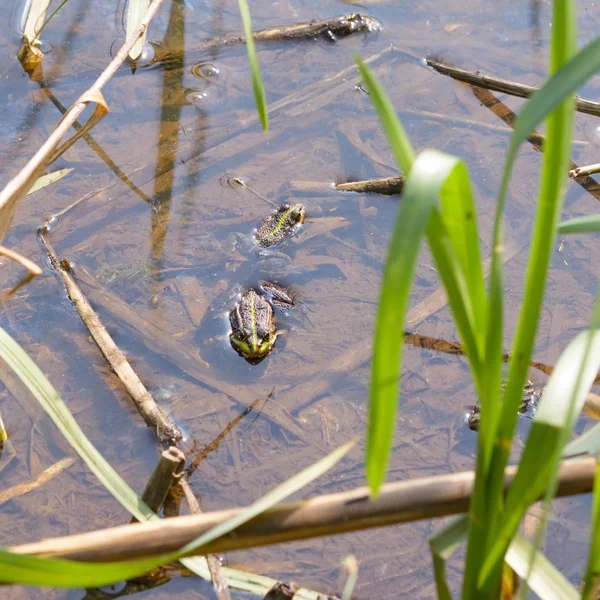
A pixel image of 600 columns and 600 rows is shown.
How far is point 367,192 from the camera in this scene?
6.00 metres

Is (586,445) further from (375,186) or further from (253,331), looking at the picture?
(375,186)

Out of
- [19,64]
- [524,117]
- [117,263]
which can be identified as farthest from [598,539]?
[19,64]

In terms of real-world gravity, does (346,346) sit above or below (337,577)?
above

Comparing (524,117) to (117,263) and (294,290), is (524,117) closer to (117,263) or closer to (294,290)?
(294,290)

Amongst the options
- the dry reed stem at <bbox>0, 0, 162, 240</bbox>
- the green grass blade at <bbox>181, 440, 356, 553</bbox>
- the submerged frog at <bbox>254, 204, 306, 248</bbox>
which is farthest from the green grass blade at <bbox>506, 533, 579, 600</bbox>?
the submerged frog at <bbox>254, 204, 306, 248</bbox>

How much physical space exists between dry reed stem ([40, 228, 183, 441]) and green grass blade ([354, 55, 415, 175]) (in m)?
2.81

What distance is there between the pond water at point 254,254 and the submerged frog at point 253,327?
8 centimetres

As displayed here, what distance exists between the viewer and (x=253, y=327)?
15.9 feet

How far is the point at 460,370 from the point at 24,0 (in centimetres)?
610

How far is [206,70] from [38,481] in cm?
457

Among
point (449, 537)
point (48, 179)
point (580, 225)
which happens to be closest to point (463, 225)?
point (580, 225)

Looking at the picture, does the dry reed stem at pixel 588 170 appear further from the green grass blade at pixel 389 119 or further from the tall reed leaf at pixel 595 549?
the green grass blade at pixel 389 119

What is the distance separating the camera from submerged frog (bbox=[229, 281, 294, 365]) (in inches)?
190

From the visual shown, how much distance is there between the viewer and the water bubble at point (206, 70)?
691 centimetres
